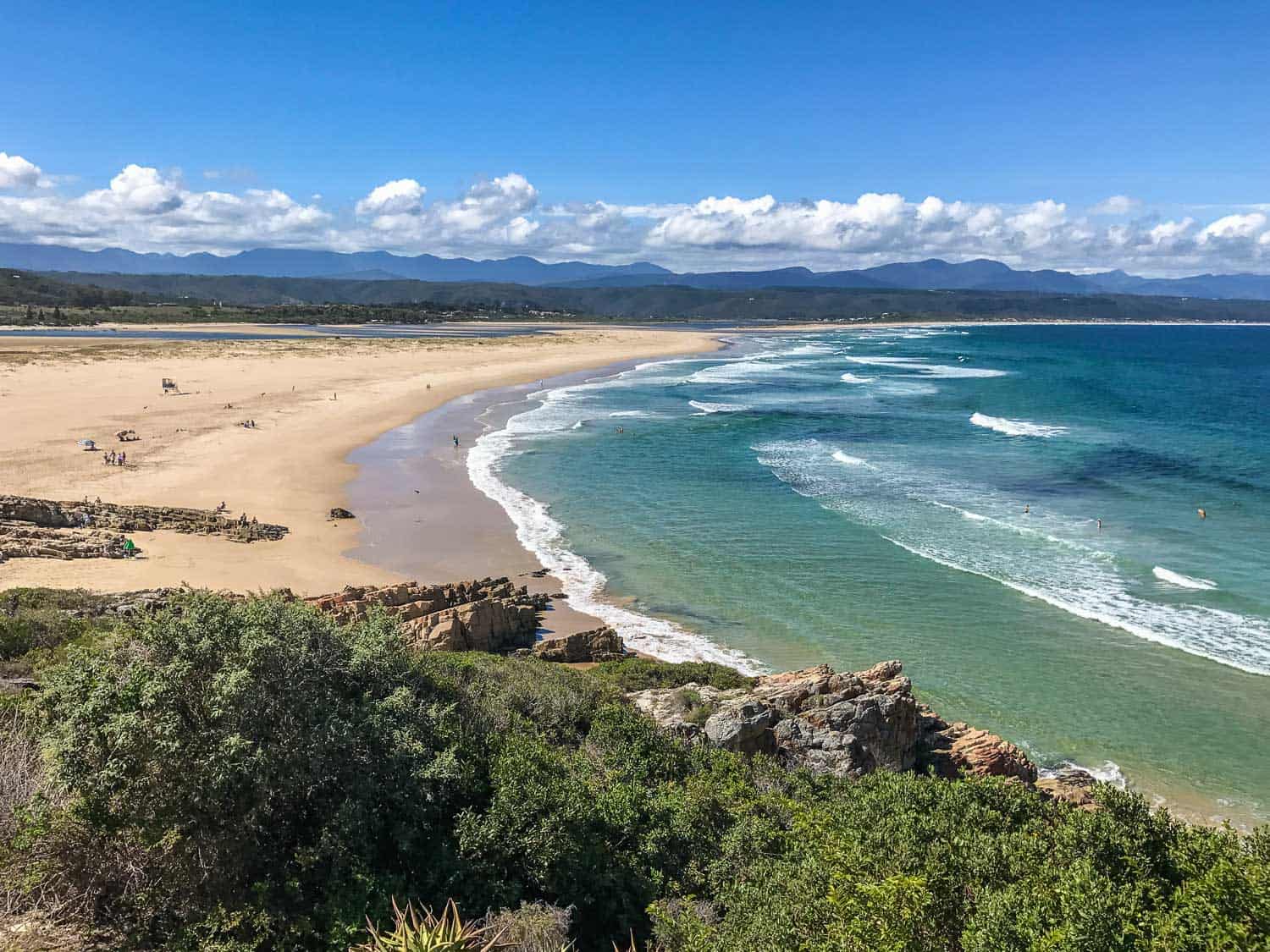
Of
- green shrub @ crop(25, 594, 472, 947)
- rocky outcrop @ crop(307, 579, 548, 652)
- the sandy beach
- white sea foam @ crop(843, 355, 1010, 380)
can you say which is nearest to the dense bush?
the sandy beach

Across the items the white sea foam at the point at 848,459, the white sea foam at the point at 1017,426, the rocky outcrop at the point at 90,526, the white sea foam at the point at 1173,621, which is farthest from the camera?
the white sea foam at the point at 1017,426

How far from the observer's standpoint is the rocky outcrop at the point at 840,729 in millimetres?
12055

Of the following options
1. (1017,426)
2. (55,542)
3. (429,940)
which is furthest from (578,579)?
(1017,426)

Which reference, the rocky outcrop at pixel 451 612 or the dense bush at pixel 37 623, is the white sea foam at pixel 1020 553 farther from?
the dense bush at pixel 37 623

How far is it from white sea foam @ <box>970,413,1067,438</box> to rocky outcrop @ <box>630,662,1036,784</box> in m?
37.0

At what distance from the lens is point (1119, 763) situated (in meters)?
14.8

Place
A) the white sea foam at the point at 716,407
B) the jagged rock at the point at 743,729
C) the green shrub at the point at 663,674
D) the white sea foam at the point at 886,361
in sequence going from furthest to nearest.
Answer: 1. the white sea foam at the point at 886,361
2. the white sea foam at the point at 716,407
3. the green shrub at the point at 663,674
4. the jagged rock at the point at 743,729

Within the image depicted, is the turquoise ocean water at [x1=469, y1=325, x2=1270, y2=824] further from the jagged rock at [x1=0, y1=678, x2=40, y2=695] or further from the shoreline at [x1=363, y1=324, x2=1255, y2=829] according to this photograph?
the jagged rock at [x1=0, y1=678, x2=40, y2=695]

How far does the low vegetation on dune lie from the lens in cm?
661

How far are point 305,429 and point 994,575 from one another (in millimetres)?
34908

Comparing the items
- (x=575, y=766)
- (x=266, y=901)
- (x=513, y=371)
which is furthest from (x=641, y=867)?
(x=513, y=371)

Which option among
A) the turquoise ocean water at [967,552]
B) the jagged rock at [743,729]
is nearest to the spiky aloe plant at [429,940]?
the jagged rock at [743,729]

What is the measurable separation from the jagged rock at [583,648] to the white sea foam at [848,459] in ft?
77.5

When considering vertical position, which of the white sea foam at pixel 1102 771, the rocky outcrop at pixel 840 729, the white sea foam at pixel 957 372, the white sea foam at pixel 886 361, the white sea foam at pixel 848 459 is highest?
the white sea foam at pixel 886 361
